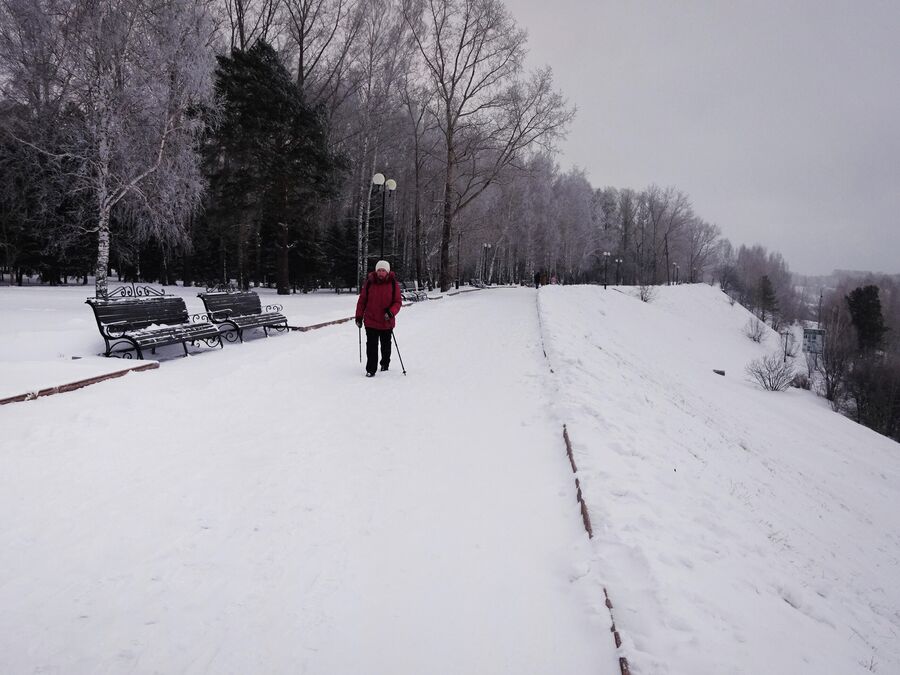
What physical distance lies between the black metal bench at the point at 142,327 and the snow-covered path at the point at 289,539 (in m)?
2.05

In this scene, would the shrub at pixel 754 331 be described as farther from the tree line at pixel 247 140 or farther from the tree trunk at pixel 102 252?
the tree trunk at pixel 102 252

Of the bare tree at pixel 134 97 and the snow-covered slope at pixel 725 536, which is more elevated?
the bare tree at pixel 134 97

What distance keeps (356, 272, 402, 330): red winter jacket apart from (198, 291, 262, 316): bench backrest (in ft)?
13.0

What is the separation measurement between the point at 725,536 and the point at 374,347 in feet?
A: 15.4

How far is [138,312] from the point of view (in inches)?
297

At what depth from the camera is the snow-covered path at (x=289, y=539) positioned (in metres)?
1.90

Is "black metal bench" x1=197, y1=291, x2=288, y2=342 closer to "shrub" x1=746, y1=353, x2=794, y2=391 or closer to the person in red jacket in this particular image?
the person in red jacket

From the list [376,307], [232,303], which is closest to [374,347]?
[376,307]

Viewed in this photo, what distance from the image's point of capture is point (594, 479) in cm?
334

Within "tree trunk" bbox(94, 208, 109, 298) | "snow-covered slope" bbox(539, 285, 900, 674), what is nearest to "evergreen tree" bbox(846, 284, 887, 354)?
"snow-covered slope" bbox(539, 285, 900, 674)

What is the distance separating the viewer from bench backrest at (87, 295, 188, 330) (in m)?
6.83

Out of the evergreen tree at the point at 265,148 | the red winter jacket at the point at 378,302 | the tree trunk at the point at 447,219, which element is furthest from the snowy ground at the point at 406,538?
the tree trunk at the point at 447,219

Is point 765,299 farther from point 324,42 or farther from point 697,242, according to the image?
point 324,42

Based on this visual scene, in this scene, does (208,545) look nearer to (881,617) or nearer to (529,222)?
(881,617)
